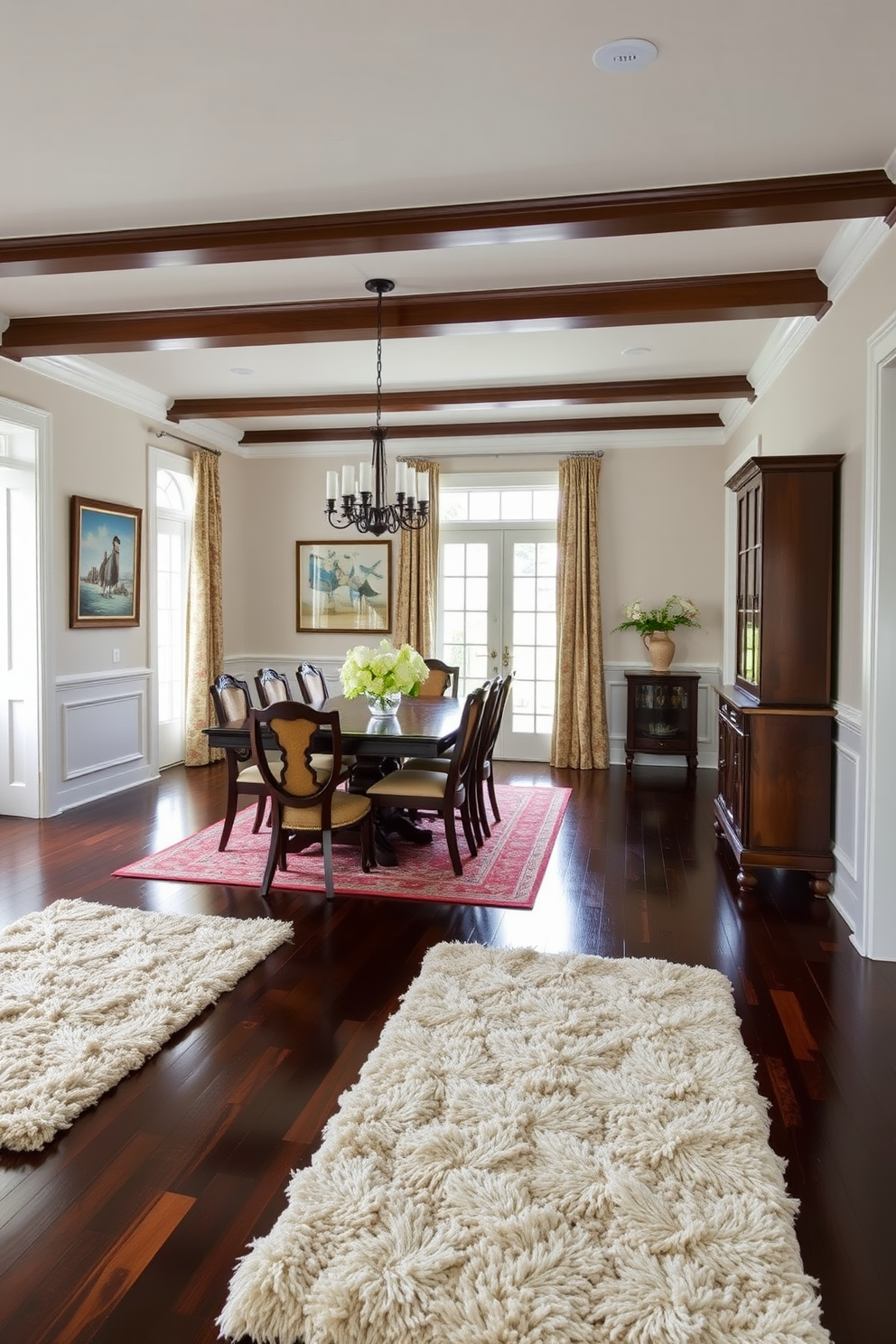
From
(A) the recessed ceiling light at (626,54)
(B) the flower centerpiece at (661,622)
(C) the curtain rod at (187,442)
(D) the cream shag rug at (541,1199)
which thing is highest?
(A) the recessed ceiling light at (626,54)

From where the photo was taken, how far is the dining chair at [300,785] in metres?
4.05

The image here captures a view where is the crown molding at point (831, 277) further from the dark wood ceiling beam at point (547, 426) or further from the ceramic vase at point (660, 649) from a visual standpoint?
the ceramic vase at point (660, 649)

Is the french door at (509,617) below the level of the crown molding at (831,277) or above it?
below

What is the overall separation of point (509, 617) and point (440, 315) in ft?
12.7

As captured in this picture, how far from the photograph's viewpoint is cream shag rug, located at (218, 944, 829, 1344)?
1.67 m

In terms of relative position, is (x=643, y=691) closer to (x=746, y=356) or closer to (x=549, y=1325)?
(x=746, y=356)

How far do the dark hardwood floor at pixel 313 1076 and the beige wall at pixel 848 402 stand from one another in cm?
129

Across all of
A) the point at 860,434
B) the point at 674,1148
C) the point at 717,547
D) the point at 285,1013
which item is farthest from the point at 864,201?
the point at 717,547

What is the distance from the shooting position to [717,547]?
25.5ft

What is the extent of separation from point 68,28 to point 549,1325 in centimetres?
343

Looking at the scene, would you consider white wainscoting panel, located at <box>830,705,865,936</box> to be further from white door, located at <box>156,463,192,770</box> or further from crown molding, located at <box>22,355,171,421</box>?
white door, located at <box>156,463,192,770</box>

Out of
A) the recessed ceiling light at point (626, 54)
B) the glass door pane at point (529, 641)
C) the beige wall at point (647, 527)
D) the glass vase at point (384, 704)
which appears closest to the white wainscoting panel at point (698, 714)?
the beige wall at point (647, 527)

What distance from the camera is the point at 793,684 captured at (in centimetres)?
435

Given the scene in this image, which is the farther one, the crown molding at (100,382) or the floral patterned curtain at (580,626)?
the floral patterned curtain at (580,626)
